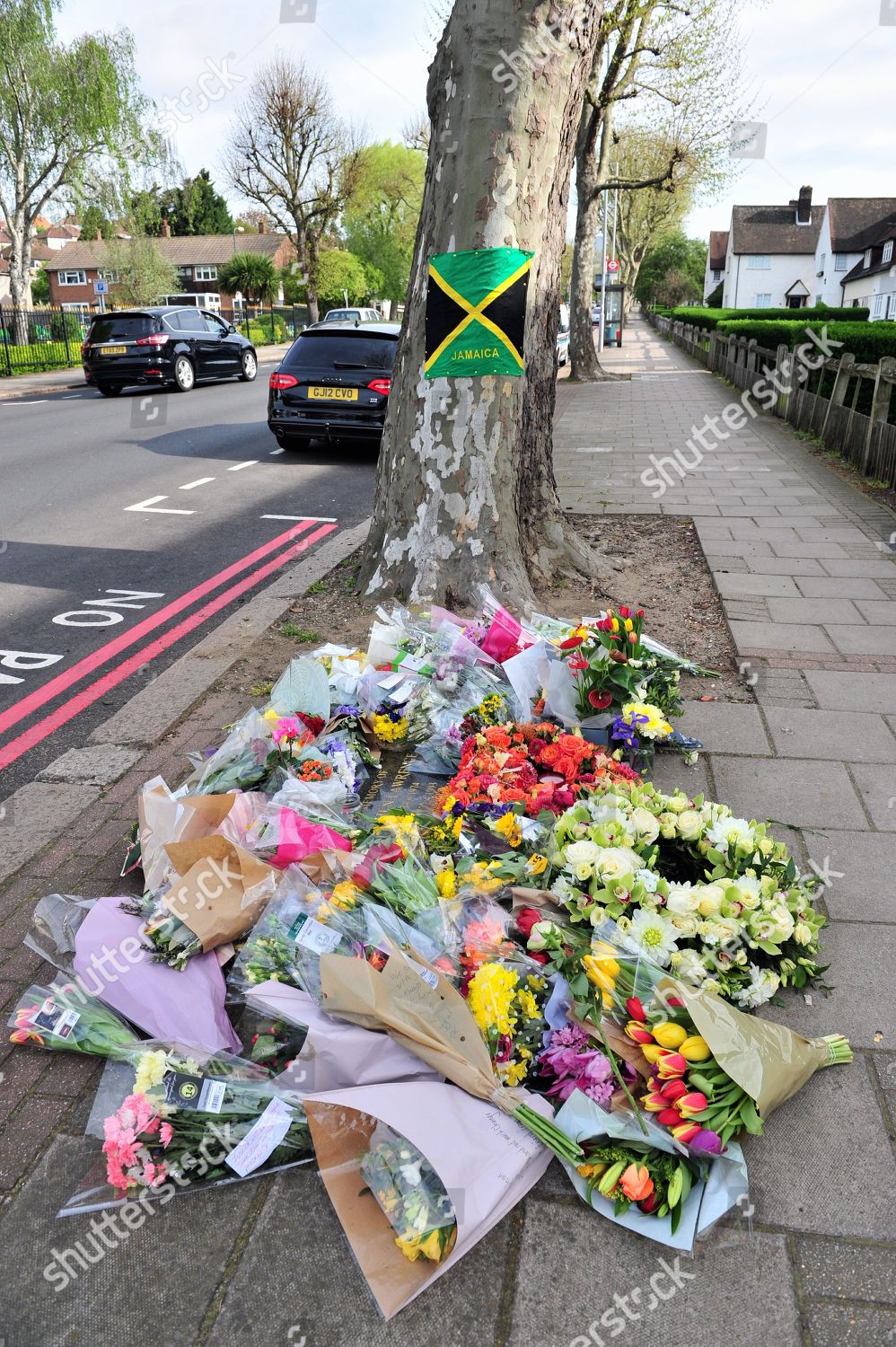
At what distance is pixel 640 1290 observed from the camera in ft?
6.25

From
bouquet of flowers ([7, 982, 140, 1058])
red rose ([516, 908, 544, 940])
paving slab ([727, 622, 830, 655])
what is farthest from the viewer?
paving slab ([727, 622, 830, 655])

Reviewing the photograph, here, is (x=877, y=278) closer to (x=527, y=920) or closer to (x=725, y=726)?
(x=725, y=726)

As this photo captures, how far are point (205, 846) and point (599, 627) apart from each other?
5.96 feet

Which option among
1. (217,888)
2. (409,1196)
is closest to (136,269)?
(217,888)

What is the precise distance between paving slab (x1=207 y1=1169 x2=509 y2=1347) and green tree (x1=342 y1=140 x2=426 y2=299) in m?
65.0

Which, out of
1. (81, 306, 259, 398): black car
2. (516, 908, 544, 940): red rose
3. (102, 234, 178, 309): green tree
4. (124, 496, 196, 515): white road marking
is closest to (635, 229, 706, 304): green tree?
(102, 234, 178, 309): green tree

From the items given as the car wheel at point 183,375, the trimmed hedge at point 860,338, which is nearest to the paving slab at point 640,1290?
the trimmed hedge at point 860,338

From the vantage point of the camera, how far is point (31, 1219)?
2.07 m

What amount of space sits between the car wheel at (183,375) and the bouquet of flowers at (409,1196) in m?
20.7

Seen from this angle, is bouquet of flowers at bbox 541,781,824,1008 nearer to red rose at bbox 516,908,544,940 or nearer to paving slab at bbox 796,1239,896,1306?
red rose at bbox 516,908,544,940

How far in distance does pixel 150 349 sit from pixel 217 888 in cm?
1955

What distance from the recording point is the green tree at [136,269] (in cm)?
4341

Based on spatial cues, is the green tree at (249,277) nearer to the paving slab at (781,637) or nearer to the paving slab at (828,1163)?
the paving slab at (781,637)

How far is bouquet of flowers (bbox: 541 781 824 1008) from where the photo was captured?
257 centimetres
